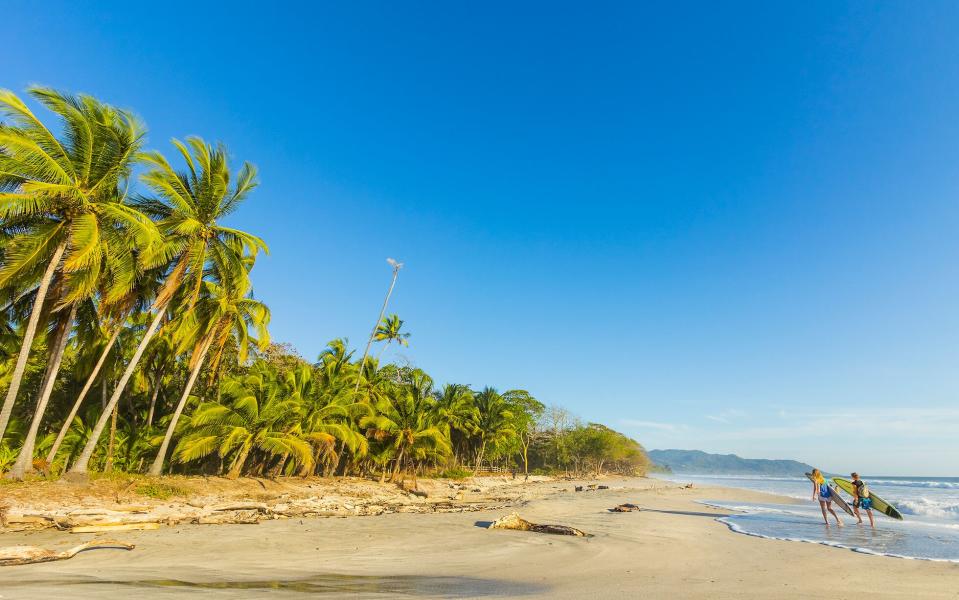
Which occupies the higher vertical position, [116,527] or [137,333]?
[137,333]

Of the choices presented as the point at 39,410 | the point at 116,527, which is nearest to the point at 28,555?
the point at 116,527

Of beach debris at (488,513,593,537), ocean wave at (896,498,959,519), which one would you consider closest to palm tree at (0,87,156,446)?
beach debris at (488,513,593,537)

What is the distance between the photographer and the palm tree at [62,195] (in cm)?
1180

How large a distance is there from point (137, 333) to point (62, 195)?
11913 mm

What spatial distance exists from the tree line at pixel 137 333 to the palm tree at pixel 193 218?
0.06m

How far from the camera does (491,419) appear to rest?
43.8 metres

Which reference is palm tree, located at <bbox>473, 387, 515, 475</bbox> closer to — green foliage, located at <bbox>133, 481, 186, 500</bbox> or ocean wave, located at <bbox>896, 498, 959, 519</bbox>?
ocean wave, located at <bbox>896, 498, 959, 519</bbox>

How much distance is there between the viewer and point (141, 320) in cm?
1969

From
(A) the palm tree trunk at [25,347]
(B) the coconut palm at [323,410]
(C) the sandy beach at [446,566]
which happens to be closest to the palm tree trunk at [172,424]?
(B) the coconut palm at [323,410]

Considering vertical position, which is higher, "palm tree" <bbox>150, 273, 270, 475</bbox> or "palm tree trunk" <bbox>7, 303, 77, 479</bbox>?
"palm tree" <bbox>150, 273, 270, 475</bbox>

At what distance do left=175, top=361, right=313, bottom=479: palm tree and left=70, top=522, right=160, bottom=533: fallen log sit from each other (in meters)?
8.53

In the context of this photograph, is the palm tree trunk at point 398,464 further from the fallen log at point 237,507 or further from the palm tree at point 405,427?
the fallen log at point 237,507

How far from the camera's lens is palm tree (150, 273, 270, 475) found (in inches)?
712

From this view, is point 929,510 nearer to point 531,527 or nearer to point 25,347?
point 531,527
